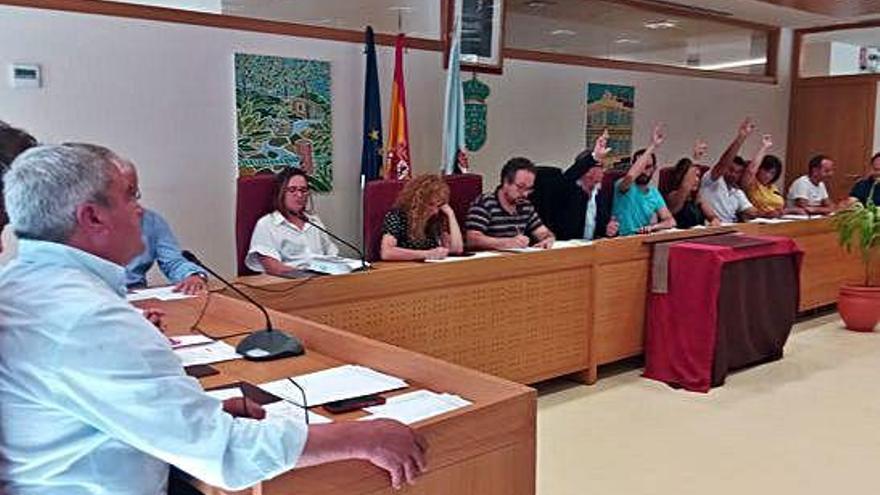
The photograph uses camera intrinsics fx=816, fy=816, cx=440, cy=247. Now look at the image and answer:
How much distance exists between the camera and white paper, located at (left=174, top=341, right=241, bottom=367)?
6.09 feet

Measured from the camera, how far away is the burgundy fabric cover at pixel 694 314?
4.25 m

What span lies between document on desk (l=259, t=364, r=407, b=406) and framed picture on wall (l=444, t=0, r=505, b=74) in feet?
12.7


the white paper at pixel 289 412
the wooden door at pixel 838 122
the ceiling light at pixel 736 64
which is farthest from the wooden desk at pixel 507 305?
the wooden door at pixel 838 122

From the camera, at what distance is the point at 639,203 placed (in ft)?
16.7

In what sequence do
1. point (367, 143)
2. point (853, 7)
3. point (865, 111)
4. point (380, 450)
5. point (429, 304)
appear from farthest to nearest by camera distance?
point (865, 111) → point (853, 7) → point (367, 143) → point (429, 304) → point (380, 450)

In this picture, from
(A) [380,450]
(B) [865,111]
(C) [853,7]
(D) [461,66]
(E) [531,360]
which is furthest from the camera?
(B) [865,111]

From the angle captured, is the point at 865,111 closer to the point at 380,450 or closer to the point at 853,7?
the point at 853,7

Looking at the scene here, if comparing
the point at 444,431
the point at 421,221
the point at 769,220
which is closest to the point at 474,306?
the point at 421,221

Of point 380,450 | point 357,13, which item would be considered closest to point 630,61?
point 357,13

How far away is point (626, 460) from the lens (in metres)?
3.29

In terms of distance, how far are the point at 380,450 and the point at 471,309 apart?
8.16 feet

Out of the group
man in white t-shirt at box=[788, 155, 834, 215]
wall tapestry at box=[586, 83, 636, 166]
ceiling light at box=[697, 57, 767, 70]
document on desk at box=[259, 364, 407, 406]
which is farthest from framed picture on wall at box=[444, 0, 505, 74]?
document on desk at box=[259, 364, 407, 406]

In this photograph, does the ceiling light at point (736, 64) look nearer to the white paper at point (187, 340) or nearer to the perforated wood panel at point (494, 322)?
the perforated wood panel at point (494, 322)

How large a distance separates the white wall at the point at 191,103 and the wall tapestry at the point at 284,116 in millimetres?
64
